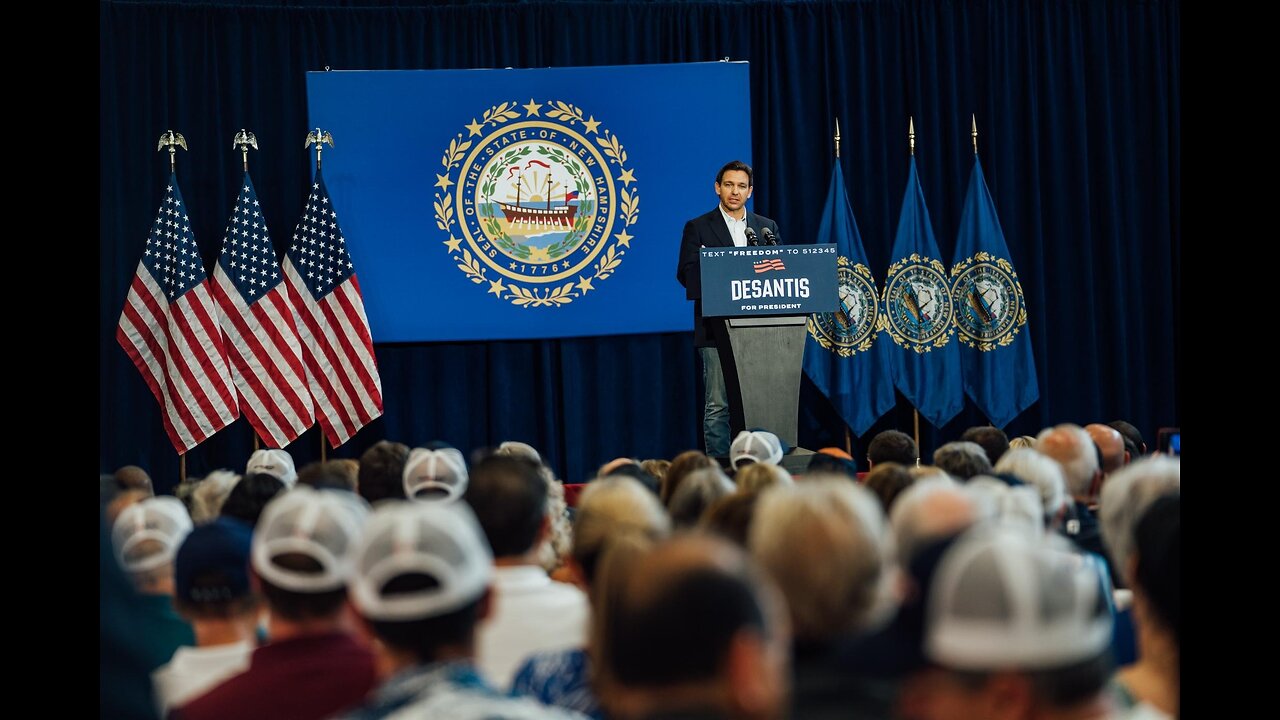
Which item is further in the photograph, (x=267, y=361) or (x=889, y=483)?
(x=267, y=361)

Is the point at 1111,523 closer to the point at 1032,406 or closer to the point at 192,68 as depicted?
the point at 1032,406

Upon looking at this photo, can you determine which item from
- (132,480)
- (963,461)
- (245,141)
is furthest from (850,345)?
(132,480)

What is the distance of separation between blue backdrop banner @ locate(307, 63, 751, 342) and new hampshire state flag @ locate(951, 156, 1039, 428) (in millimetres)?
1802

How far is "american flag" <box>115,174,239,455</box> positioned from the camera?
8148mm

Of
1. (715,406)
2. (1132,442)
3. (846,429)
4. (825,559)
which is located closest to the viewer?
(825,559)

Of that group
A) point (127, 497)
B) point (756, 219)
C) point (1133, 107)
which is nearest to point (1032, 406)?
point (1133, 107)

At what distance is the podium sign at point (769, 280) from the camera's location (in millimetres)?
6480

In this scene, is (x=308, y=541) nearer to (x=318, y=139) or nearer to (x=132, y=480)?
(x=132, y=480)

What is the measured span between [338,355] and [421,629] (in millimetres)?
6619

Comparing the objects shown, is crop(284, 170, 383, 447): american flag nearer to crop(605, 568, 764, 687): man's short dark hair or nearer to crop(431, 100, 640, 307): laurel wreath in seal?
crop(431, 100, 640, 307): laurel wreath in seal

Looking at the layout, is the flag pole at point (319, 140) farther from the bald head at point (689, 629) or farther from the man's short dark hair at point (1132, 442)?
the bald head at point (689, 629)

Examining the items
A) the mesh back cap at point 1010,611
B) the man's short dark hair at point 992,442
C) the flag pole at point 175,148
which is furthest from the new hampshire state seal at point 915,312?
the mesh back cap at point 1010,611

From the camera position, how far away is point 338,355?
8.24m

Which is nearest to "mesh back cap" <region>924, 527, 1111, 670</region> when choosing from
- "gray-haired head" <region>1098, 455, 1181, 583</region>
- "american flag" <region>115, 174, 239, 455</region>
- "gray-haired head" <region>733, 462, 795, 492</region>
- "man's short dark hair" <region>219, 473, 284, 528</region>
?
"gray-haired head" <region>1098, 455, 1181, 583</region>
